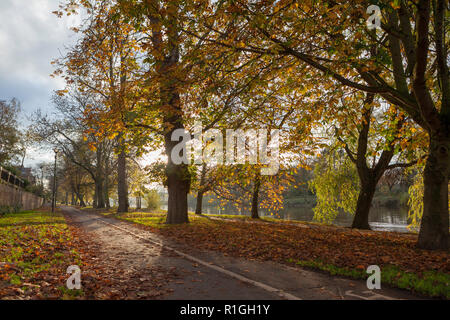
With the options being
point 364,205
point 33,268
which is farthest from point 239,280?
point 364,205

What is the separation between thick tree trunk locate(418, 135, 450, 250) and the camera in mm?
8031

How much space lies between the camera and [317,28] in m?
7.77

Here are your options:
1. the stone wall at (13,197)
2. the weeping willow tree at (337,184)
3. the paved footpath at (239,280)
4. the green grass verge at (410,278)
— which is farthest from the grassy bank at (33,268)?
the weeping willow tree at (337,184)

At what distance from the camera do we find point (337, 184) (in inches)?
739

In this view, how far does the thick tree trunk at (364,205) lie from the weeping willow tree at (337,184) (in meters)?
2.70

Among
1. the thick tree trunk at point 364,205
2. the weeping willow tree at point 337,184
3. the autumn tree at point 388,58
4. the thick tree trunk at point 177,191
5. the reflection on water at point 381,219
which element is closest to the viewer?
the autumn tree at point 388,58

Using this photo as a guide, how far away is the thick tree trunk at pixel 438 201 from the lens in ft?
26.3

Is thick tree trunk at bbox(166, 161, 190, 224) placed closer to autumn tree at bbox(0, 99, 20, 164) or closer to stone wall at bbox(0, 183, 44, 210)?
stone wall at bbox(0, 183, 44, 210)

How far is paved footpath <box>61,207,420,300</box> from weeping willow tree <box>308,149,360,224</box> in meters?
13.0

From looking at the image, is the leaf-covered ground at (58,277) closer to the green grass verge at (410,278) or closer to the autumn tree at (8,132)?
the green grass verge at (410,278)

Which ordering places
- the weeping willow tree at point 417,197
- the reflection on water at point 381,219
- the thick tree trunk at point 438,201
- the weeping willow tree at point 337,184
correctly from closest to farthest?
1. the thick tree trunk at point 438,201
2. the weeping willow tree at point 417,197
3. the weeping willow tree at point 337,184
4. the reflection on water at point 381,219

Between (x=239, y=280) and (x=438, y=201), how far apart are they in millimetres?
6449

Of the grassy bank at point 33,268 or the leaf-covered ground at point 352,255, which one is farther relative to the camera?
the leaf-covered ground at point 352,255
